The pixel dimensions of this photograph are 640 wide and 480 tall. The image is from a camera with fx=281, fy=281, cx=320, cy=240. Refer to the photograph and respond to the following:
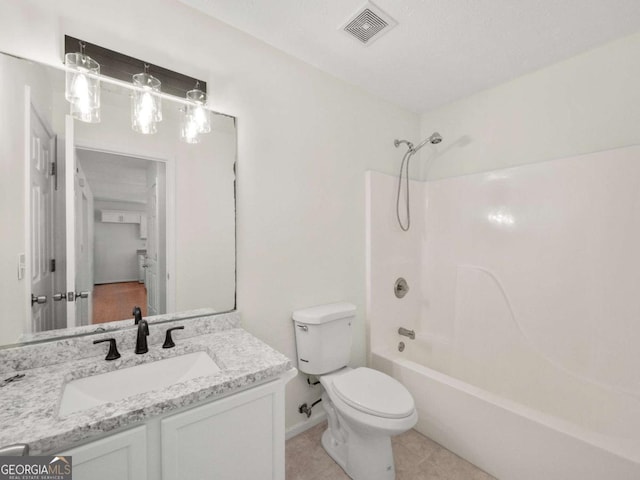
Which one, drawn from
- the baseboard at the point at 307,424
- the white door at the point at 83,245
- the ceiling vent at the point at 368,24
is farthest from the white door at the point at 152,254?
the ceiling vent at the point at 368,24

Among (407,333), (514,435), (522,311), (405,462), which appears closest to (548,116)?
(522,311)

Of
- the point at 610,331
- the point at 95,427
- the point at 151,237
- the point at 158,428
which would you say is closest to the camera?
the point at 95,427

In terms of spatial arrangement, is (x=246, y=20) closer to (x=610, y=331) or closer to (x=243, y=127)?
(x=243, y=127)

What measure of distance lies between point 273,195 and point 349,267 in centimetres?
79

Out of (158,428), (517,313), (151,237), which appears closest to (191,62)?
(151,237)

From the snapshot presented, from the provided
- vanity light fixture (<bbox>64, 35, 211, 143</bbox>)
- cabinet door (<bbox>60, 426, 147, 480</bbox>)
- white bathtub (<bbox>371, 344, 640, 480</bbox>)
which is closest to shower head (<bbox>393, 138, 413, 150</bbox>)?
vanity light fixture (<bbox>64, 35, 211, 143</bbox>)

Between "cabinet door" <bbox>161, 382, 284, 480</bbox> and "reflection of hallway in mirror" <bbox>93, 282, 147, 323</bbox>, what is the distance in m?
0.64

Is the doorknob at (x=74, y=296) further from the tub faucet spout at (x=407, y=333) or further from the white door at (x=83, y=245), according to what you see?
the tub faucet spout at (x=407, y=333)

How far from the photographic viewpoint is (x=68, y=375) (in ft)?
3.37

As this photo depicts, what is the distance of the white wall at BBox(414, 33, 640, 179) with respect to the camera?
163 centimetres

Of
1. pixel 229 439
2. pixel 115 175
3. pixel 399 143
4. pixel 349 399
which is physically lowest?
pixel 349 399

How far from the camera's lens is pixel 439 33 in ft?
5.20

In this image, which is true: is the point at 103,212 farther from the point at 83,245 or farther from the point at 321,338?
the point at 321,338

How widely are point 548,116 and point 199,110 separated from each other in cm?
221
